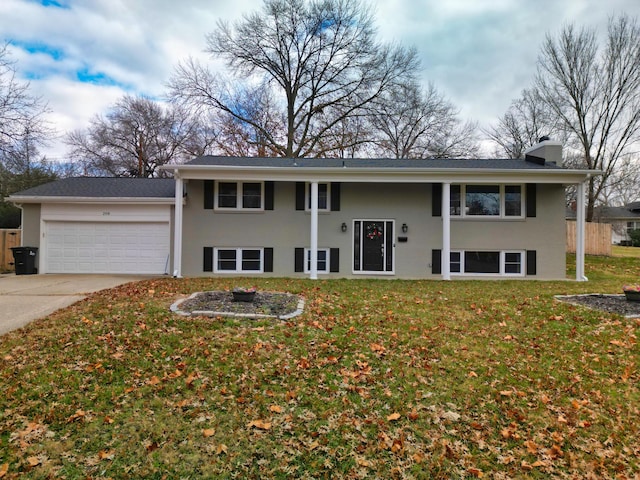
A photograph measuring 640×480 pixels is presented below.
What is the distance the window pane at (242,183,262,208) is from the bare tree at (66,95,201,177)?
54.1ft

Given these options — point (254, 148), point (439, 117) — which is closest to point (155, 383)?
point (254, 148)

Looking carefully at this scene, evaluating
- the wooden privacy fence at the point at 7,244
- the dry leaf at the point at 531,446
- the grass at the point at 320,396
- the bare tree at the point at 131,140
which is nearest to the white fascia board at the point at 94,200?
the wooden privacy fence at the point at 7,244

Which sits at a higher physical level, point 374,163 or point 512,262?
point 374,163

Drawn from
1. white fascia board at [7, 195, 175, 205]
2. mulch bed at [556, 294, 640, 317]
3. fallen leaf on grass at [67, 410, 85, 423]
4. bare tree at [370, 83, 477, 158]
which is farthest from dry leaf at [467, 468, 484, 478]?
bare tree at [370, 83, 477, 158]

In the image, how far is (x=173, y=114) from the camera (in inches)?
1034

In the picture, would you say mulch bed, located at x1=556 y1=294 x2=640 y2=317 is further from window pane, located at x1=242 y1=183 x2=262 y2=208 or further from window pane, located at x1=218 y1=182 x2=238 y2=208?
Answer: window pane, located at x1=218 y1=182 x2=238 y2=208

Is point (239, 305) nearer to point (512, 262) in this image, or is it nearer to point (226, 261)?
point (226, 261)

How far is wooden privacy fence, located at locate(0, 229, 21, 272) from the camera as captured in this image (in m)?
13.2

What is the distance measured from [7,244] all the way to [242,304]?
12356 millimetres

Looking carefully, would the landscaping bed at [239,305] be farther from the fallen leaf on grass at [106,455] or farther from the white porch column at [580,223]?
the white porch column at [580,223]

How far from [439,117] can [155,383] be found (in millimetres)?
24717

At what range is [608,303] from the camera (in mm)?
6754

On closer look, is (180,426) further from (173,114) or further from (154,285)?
(173,114)

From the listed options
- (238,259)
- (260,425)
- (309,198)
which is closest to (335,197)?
(309,198)
